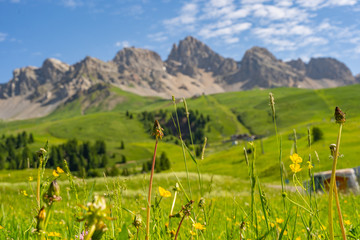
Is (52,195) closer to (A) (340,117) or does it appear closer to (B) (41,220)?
(B) (41,220)

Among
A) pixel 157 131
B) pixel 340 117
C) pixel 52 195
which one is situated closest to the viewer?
pixel 52 195

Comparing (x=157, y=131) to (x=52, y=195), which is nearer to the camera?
(x=52, y=195)

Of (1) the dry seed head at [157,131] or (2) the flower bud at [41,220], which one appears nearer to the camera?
(2) the flower bud at [41,220]

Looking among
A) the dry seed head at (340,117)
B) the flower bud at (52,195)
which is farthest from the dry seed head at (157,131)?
the dry seed head at (340,117)

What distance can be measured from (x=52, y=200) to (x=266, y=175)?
2362 inches

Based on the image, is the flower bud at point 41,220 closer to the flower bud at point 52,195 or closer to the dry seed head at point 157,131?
the flower bud at point 52,195

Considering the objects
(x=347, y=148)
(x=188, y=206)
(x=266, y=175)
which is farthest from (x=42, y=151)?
(x=347, y=148)

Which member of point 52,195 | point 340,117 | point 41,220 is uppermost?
point 340,117

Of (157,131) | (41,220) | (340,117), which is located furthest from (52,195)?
(340,117)

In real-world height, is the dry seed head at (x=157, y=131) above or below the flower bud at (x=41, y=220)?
above

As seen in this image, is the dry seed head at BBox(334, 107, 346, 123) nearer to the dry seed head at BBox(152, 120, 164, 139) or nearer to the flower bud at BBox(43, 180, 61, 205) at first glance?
the dry seed head at BBox(152, 120, 164, 139)

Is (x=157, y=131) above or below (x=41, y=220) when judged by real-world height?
above

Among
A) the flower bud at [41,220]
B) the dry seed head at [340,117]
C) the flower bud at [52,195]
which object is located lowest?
the flower bud at [41,220]

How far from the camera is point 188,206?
2016 millimetres
